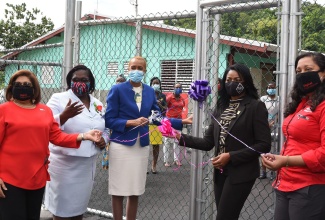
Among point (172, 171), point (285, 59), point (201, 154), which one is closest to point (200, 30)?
point (285, 59)

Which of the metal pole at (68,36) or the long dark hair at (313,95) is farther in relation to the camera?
the metal pole at (68,36)

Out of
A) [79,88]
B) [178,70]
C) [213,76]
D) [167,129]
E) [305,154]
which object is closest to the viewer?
[305,154]

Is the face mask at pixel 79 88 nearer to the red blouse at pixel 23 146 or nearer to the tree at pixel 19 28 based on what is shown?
the red blouse at pixel 23 146

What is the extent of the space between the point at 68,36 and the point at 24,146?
6.59 ft

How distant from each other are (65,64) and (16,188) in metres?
2.00

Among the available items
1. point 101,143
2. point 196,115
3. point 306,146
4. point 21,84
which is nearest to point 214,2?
point 196,115

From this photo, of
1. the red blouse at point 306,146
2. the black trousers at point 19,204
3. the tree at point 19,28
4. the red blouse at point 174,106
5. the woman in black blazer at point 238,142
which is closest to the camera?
the red blouse at point 306,146

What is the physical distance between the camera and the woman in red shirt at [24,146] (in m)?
3.46

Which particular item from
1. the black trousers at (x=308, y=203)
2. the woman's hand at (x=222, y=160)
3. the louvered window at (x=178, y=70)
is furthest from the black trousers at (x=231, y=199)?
the louvered window at (x=178, y=70)

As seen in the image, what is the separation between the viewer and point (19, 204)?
3488 mm

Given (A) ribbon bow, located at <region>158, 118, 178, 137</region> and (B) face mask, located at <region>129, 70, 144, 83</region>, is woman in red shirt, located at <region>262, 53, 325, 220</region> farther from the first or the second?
(B) face mask, located at <region>129, 70, 144, 83</region>

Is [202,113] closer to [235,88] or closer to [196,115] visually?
[196,115]

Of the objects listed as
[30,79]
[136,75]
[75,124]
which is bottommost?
[75,124]

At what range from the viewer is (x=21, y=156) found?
11.5ft
